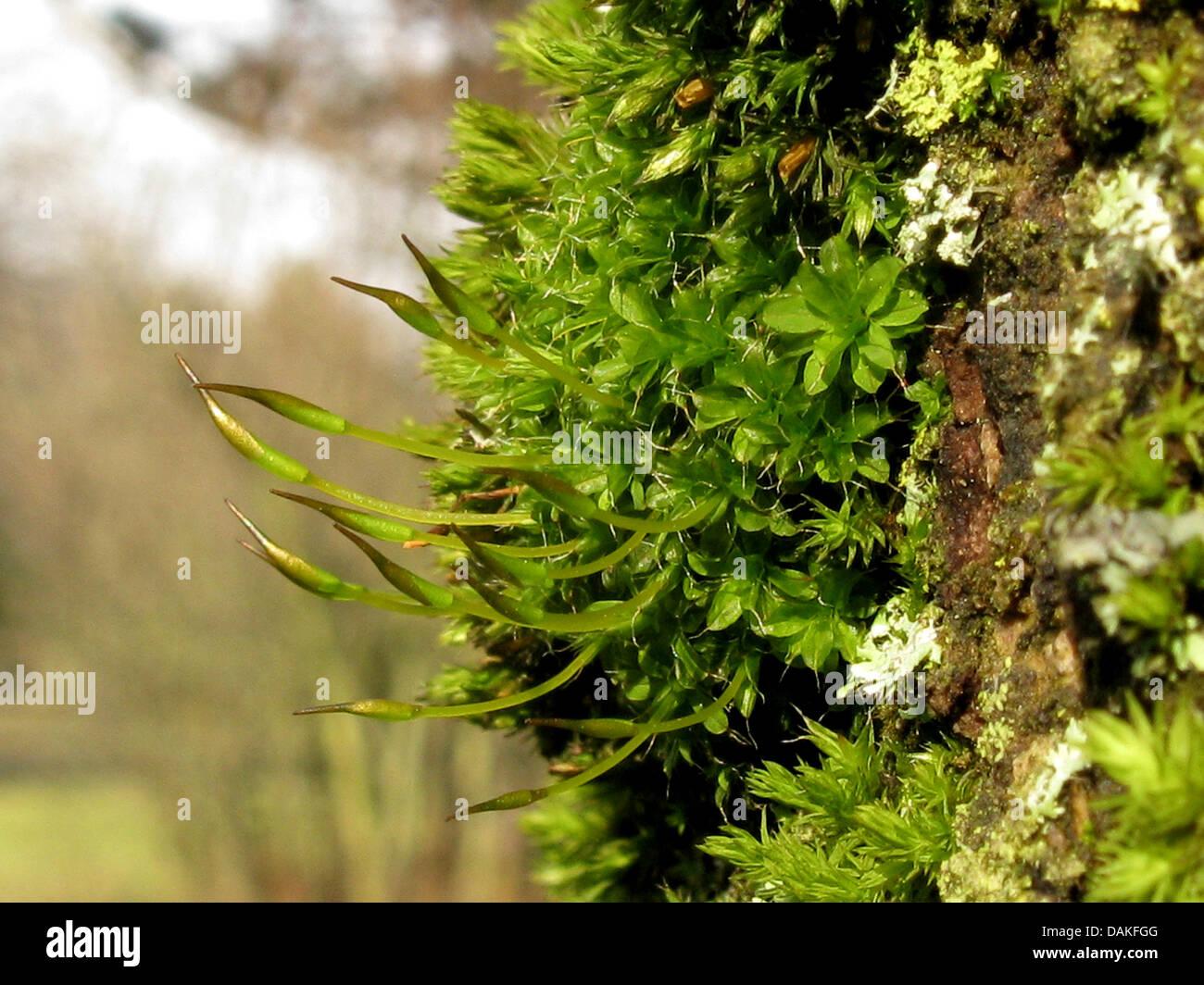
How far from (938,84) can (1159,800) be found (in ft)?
1.48

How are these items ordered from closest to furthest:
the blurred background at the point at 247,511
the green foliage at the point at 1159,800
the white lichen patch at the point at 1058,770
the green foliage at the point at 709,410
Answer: the green foliage at the point at 1159,800 → the white lichen patch at the point at 1058,770 → the green foliage at the point at 709,410 → the blurred background at the point at 247,511

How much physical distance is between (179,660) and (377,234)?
6.34ft

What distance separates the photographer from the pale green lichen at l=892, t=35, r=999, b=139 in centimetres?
59

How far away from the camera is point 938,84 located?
60cm

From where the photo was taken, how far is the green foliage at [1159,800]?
1.34ft

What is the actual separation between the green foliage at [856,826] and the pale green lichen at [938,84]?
433 millimetres

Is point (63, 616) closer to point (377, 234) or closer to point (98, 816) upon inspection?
point (98, 816)

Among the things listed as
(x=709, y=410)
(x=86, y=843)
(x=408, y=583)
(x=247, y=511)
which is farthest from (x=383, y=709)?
(x=86, y=843)

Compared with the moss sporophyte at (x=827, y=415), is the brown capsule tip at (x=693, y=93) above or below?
above

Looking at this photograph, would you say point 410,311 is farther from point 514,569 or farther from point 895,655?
point 895,655

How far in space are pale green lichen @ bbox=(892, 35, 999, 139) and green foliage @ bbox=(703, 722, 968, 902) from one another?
1.42 ft

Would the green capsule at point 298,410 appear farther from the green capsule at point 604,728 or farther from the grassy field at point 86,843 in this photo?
the grassy field at point 86,843

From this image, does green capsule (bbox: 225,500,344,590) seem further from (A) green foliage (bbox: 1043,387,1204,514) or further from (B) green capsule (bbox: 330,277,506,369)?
(A) green foliage (bbox: 1043,387,1204,514)

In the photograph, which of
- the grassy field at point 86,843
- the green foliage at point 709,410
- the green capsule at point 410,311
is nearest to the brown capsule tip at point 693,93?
the green foliage at point 709,410
